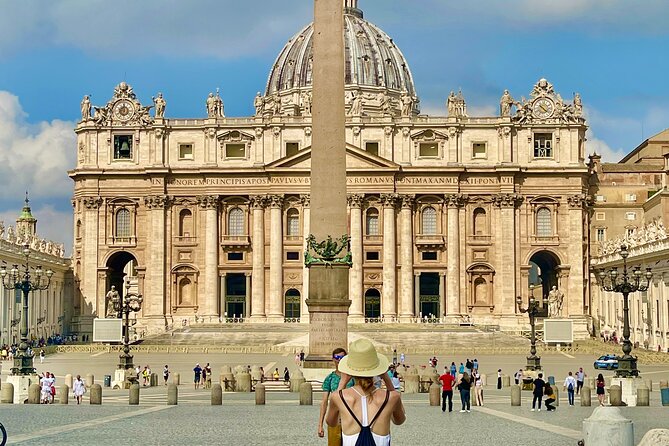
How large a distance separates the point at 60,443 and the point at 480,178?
75243mm

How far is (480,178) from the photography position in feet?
309

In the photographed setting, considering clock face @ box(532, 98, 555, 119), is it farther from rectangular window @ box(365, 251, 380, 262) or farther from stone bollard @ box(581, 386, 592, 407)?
stone bollard @ box(581, 386, 592, 407)

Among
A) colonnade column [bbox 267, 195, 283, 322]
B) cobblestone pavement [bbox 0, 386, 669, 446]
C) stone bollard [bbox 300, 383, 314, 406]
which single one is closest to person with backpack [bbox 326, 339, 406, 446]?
cobblestone pavement [bbox 0, 386, 669, 446]

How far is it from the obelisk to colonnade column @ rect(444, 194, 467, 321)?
61.4 meters

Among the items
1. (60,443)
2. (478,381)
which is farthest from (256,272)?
(60,443)

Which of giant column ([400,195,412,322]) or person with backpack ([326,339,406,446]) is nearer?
person with backpack ([326,339,406,446])

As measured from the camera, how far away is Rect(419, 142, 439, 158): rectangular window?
311ft

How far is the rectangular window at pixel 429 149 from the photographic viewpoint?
9469cm

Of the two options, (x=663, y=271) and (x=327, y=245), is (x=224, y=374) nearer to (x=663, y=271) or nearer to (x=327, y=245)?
(x=327, y=245)

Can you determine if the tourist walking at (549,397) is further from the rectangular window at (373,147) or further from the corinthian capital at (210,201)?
the corinthian capital at (210,201)

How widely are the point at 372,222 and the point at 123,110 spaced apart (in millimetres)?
21039

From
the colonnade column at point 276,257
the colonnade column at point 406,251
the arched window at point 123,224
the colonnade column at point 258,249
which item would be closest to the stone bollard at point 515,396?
the colonnade column at point 406,251

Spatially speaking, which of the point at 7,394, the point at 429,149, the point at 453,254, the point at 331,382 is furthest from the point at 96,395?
the point at 429,149

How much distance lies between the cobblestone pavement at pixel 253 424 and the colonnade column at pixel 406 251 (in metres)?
57.2
